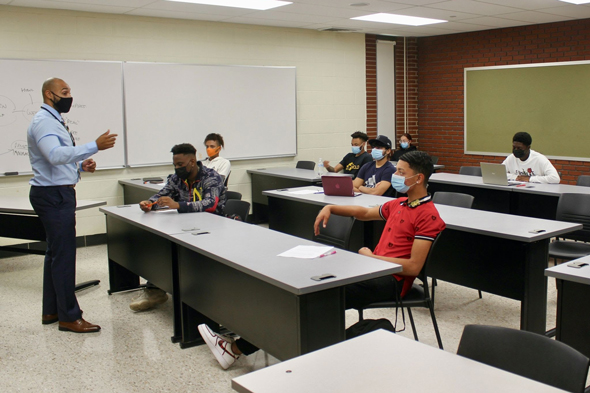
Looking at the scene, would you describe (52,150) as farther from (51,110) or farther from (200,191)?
(200,191)

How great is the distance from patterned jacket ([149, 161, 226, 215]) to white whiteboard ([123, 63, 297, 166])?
2505 millimetres

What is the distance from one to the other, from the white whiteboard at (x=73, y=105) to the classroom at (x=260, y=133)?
0.15 ft

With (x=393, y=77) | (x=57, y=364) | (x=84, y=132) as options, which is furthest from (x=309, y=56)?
(x=57, y=364)

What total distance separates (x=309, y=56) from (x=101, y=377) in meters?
5.85

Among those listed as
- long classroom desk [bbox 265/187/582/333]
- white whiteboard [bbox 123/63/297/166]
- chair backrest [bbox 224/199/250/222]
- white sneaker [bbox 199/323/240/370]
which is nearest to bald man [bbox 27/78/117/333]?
white sneaker [bbox 199/323/240/370]

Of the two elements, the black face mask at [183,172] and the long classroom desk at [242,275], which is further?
the black face mask at [183,172]

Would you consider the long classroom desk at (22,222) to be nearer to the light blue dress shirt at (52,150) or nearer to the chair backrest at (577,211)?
the light blue dress shirt at (52,150)

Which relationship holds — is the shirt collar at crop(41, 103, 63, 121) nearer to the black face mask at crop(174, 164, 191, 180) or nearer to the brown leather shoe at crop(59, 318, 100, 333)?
the black face mask at crop(174, 164, 191, 180)

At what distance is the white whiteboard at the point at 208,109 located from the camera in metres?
6.59

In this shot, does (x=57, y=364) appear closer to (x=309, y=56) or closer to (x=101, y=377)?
(x=101, y=377)

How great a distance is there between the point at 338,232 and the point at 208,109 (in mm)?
4025

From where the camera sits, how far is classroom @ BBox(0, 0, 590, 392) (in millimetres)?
3381

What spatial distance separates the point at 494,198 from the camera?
5.35m

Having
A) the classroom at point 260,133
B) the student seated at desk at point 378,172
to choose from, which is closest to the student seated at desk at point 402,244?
the classroom at point 260,133
